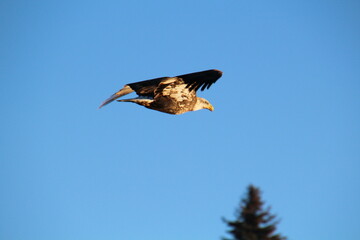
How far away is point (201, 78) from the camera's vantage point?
1231 centimetres

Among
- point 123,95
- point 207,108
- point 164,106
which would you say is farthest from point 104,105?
point 207,108

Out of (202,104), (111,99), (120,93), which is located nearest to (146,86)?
(120,93)

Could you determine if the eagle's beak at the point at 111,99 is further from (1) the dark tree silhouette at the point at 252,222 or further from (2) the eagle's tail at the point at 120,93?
(1) the dark tree silhouette at the point at 252,222

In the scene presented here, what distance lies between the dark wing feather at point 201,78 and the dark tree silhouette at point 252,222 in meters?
2.89

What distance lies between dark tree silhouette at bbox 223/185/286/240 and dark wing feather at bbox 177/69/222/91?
2.89 metres

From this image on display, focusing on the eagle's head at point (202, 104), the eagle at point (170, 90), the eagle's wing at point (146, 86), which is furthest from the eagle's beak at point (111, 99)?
the eagle's head at point (202, 104)

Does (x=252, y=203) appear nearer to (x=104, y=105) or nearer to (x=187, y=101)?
(x=187, y=101)

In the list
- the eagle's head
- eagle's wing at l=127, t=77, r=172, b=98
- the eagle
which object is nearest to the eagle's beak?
the eagle

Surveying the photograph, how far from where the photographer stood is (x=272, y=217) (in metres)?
12.5

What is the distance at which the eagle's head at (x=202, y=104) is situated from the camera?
545 inches

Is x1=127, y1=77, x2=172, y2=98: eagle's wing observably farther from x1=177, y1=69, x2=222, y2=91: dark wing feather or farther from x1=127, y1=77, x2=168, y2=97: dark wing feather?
x1=177, y1=69, x2=222, y2=91: dark wing feather

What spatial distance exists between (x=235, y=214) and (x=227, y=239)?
2.89 feet

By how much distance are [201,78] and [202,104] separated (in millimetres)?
2134

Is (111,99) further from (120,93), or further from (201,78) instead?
(201,78)
